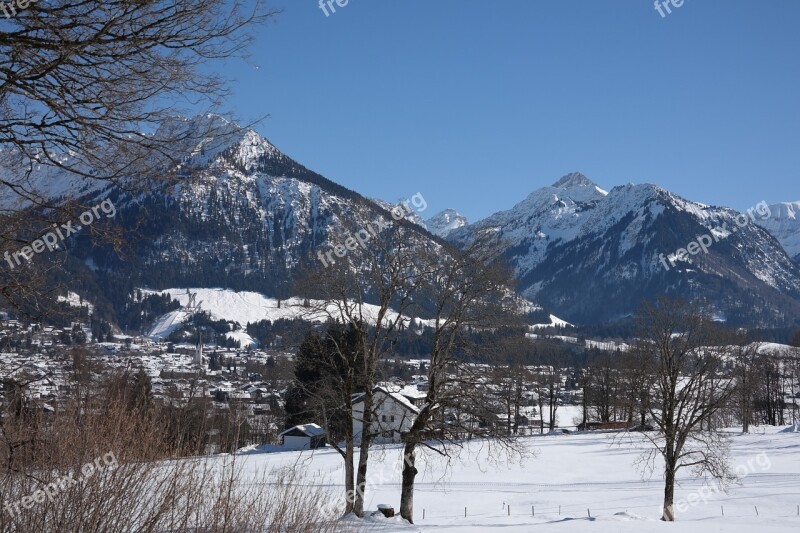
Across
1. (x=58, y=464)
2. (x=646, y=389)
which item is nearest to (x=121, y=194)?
(x=58, y=464)

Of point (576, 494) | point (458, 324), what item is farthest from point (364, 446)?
point (576, 494)

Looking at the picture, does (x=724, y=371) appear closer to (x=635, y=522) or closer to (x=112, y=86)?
(x=635, y=522)

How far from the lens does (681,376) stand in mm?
27719

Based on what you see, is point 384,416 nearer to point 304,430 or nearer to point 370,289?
point 370,289

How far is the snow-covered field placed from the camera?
21531 mm

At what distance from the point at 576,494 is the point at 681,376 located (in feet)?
25.1

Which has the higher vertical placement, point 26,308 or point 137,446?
point 26,308

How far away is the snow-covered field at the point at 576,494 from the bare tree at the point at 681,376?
2.08m

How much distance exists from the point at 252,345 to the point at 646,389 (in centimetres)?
17662

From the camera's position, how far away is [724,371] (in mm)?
29406

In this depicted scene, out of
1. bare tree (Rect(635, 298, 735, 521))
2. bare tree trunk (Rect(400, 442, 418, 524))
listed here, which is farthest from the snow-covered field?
bare tree (Rect(635, 298, 735, 521))

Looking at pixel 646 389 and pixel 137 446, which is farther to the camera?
pixel 646 389

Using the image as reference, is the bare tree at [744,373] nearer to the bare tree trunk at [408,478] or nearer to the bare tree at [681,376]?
the bare tree at [681,376]

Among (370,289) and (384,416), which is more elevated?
(370,289)
